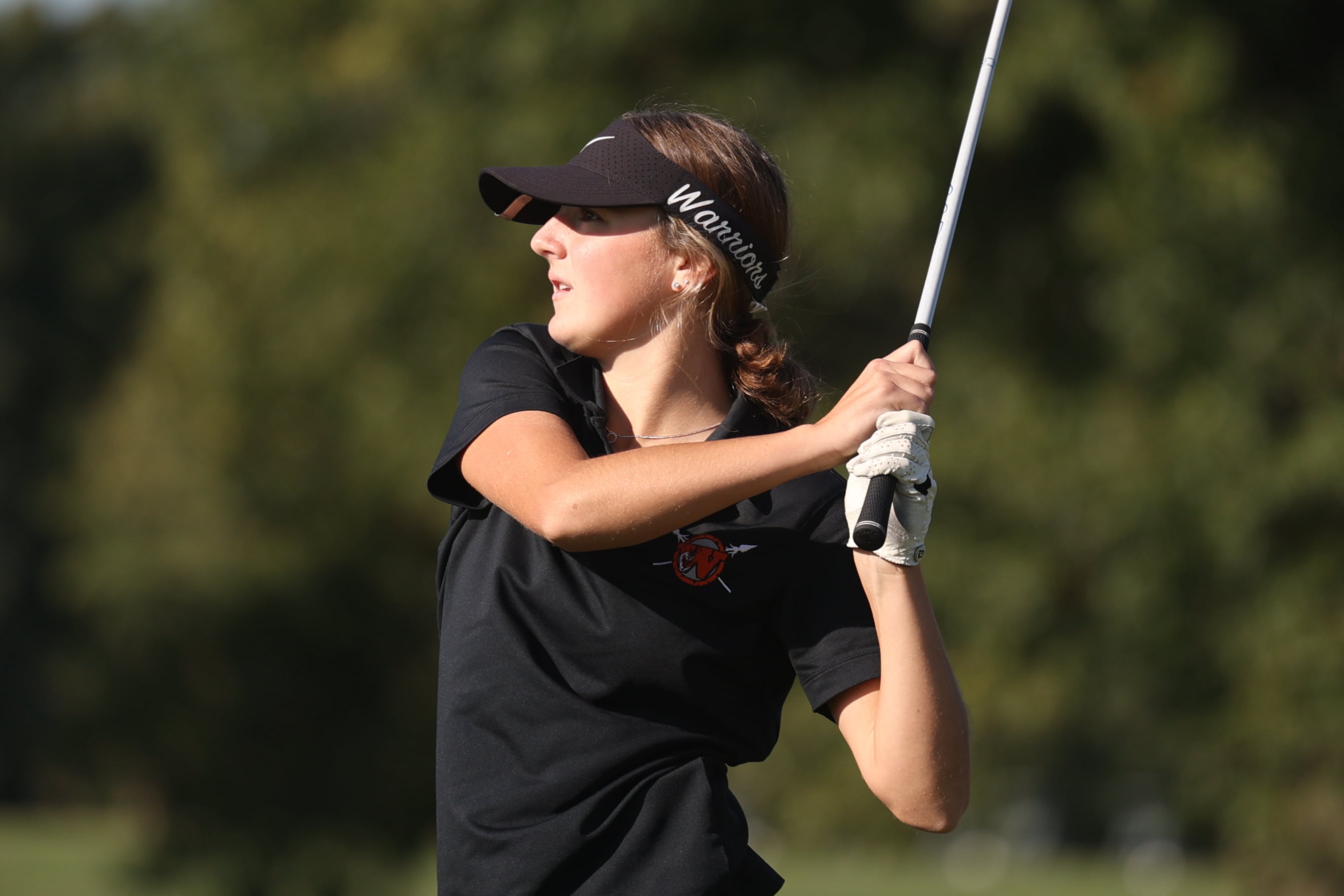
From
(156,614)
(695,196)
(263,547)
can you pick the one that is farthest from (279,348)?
(695,196)

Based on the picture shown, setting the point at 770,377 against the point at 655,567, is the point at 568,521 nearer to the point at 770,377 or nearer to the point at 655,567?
the point at 655,567

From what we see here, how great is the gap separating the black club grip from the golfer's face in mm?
585

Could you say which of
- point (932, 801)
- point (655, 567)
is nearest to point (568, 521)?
point (655, 567)

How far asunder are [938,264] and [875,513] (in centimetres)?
53

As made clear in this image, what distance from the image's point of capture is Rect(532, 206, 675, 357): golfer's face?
2744 millimetres

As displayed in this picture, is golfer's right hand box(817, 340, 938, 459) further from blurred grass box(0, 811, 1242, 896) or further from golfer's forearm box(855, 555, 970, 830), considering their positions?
blurred grass box(0, 811, 1242, 896)

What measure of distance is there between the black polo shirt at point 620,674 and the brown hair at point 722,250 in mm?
186

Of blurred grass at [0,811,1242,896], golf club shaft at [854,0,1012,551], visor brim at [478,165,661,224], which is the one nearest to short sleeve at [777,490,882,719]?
golf club shaft at [854,0,1012,551]

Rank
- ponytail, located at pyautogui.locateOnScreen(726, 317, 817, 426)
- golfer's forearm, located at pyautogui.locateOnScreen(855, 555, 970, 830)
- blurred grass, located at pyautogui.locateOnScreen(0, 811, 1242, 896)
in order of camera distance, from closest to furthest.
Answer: golfer's forearm, located at pyautogui.locateOnScreen(855, 555, 970, 830), ponytail, located at pyautogui.locateOnScreen(726, 317, 817, 426), blurred grass, located at pyautogui.locateOnScreen(0, 811, 1242, 896)

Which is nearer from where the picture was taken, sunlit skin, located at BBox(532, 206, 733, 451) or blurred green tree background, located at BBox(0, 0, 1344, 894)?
sunlit skin, located at BBox(532, 206, 733, 451)

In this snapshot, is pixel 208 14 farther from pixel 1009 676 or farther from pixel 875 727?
pixel 875 727

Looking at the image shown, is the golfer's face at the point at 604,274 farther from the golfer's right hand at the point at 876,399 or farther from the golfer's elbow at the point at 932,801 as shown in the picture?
the golfer's elbow at the point at 932,801

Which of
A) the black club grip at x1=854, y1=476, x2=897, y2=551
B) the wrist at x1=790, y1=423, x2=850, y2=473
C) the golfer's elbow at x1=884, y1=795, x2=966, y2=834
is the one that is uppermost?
the wrist at x1=790, y1=423, x2=850, y2=473

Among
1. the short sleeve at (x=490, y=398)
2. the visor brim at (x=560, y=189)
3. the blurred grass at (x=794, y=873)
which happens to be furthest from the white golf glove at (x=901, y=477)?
the blurred grass at (x=794, y=873)
